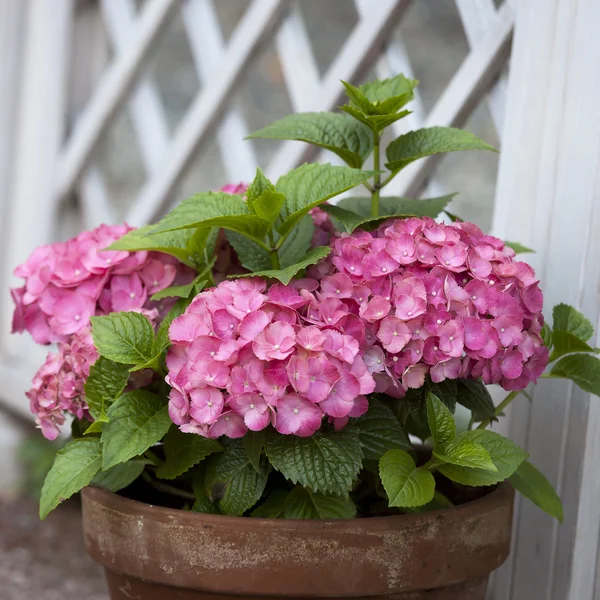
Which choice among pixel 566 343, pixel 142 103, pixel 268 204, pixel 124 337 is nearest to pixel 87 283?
pixel 124 337

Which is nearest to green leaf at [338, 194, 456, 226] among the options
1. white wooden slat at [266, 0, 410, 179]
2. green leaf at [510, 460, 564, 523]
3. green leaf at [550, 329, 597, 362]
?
green leaf at [550, 329, 597, 362]

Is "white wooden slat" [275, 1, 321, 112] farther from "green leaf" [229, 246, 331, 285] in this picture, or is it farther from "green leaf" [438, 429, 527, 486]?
"green leaf" [438, 429, 527, 486]

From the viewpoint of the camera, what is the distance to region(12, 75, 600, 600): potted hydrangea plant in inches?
27.3

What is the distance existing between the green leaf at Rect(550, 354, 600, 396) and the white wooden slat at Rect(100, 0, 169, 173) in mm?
1061

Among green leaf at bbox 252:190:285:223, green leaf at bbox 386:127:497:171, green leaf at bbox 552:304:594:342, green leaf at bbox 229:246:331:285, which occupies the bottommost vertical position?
green leaf at bbox 552:304:594:342

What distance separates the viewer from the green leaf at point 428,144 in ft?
2.74

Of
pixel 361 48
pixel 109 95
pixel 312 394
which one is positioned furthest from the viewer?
pixel 109 95

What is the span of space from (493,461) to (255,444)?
20 centimetres

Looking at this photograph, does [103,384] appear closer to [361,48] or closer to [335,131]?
[335,131]

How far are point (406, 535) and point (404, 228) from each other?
0.26 metres

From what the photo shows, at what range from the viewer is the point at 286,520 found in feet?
2.33

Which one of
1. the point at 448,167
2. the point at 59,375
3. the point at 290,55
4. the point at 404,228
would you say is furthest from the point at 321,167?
the point at 448,167

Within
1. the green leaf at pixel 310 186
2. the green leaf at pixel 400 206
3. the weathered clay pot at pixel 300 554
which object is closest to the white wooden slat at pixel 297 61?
the green leaf at pixel 400 206

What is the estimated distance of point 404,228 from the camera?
772 millimetres
